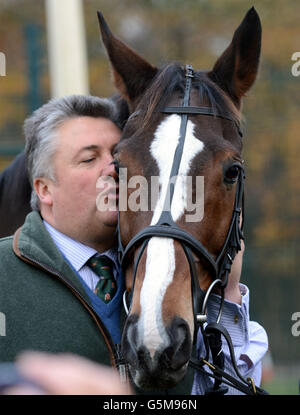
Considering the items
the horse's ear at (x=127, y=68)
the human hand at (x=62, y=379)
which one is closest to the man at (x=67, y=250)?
the horse's ear at (x=127, y=68)

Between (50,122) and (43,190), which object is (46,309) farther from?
(50,122)

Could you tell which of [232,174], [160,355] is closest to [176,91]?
[232,174]

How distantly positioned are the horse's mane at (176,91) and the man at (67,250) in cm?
35

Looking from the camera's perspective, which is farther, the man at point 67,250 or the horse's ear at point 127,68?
the horse's ear at point 127,68

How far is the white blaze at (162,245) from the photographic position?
222 centimetres

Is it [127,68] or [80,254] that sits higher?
[127,68]

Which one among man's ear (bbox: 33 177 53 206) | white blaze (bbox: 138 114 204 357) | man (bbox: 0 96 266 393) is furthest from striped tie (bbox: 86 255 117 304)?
white blaze (bbox: 138 114 204 357)

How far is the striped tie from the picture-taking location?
2924mm

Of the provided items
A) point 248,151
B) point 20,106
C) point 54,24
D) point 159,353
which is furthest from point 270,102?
point 159,353

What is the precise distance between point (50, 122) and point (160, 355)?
1435mm

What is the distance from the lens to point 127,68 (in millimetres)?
3100

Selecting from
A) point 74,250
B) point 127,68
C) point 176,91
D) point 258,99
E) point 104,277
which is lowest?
point 104,277

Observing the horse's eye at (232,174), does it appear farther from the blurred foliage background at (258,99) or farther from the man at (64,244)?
the blurred foliage background at (258,99)
